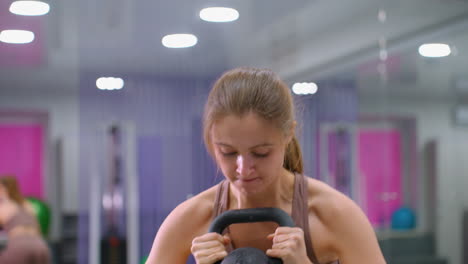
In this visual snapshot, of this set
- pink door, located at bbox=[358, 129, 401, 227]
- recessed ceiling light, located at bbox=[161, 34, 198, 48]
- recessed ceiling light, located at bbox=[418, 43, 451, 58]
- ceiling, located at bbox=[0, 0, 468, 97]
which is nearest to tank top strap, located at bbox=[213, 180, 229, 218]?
ceiling, located at bbox=[0, 0, 468, 97]

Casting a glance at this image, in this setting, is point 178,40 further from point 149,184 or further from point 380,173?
point 380,173

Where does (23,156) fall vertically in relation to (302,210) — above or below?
above

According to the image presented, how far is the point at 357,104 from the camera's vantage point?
3.68 m

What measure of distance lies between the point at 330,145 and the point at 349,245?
7.60 ft

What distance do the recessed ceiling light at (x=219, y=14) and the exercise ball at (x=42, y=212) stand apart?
3.38 feet

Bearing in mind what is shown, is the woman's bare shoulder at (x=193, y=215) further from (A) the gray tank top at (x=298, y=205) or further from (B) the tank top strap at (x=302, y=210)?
(B) the tank top strap at (x=302, y=210)

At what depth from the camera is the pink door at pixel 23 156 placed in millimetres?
2277

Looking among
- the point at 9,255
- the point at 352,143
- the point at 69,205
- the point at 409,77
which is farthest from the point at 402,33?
the point at 9,255

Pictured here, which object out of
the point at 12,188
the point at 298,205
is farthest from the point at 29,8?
the point at 298,205

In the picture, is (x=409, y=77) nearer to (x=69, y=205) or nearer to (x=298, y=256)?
(x=69, y=205)

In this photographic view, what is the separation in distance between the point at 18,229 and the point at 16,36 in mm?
833

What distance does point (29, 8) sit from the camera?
8.29 feet

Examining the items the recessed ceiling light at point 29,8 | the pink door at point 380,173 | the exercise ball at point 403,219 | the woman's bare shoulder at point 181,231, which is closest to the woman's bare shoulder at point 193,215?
the woman's bare shoulder at point 181,231

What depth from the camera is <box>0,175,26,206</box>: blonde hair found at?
2.17 metres
